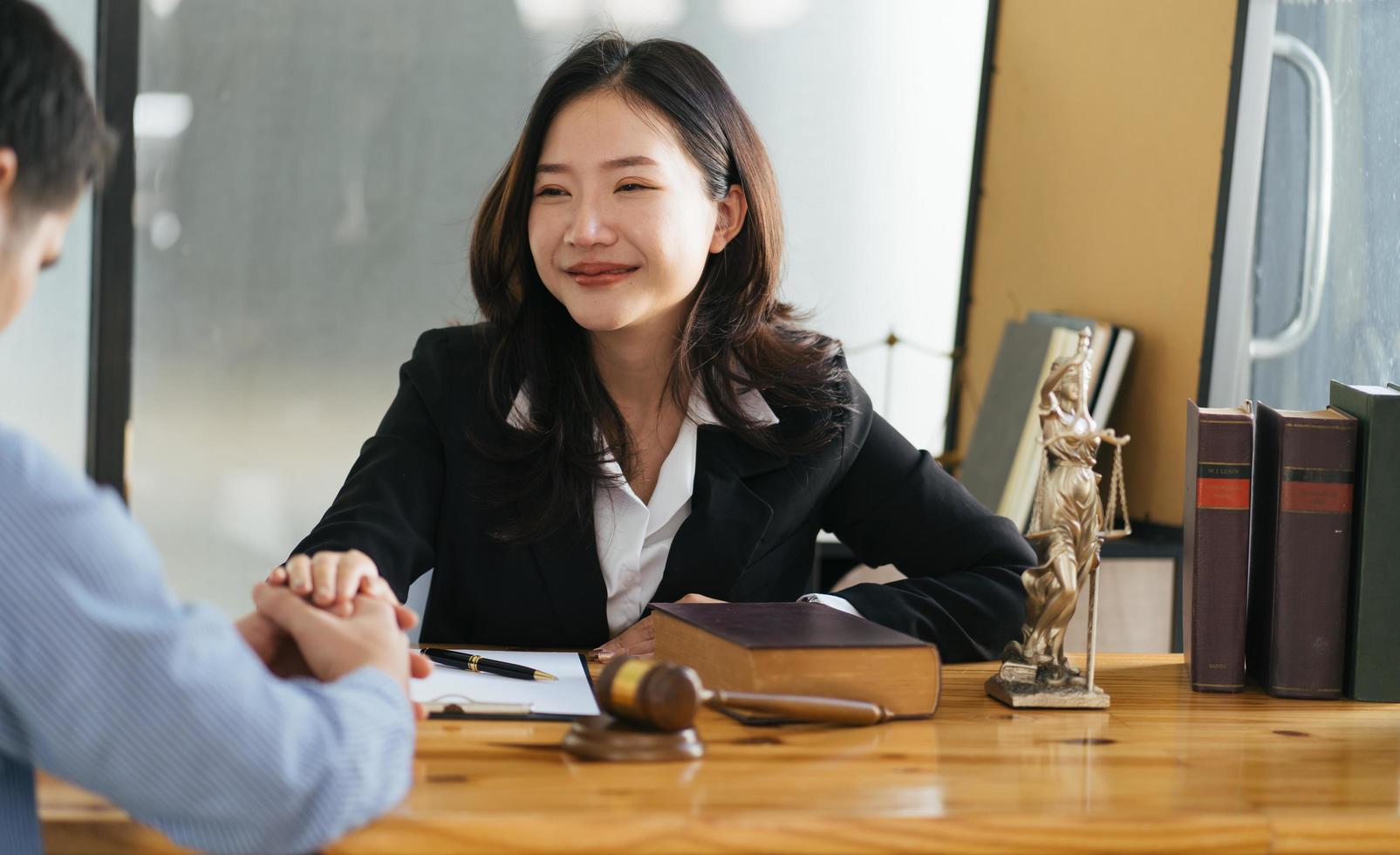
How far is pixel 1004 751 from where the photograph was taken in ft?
3.98

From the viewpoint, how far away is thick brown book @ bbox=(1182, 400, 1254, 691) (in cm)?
149

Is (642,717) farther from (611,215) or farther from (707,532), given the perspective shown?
(611,215)

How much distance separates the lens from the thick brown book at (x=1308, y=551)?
1474 mm

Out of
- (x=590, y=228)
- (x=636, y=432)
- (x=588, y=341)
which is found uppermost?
(x=590, y=228)

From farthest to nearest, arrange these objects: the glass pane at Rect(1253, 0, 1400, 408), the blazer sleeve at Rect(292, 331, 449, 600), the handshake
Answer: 1. the glass pane at Rect(1253, 0, 1400, 408)
2. the blazer sleeve at Rect(292, 331, 449, 600)
3. the handshake

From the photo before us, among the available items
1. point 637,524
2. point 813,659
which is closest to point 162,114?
point 637,524

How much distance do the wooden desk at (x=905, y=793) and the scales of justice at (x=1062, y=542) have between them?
5cm

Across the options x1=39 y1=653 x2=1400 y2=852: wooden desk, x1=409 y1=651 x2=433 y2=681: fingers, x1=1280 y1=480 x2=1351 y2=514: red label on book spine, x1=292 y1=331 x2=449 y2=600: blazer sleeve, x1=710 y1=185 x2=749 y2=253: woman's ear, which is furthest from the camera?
x1=710 y1=185 x2=749 y2=253: woman's ear

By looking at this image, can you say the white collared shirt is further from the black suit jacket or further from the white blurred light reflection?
the white blurred light reflection

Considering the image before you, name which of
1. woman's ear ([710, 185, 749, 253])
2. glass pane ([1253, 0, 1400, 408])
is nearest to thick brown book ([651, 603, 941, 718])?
woman's ear ([710, 185, 749, 253])

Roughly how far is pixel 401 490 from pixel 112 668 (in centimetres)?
95

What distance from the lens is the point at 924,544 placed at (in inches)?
73.8

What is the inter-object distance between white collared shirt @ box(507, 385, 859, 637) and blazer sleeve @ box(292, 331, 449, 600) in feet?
0.39

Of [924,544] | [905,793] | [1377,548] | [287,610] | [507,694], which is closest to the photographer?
[905,793]
